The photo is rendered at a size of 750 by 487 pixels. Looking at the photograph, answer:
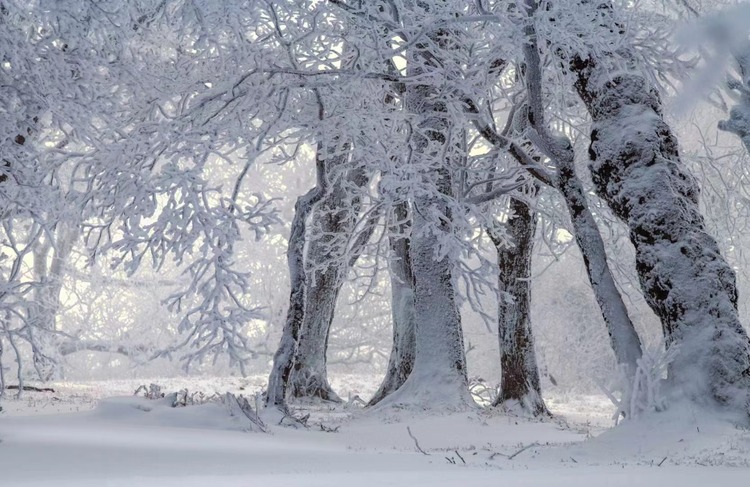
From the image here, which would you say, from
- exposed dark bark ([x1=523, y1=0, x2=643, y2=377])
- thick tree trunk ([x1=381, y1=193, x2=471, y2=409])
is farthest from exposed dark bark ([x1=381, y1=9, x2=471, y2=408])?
exposed dark bark ([x1=523, y1=0, x2=643, y2=377])

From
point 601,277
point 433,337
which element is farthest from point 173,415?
point 601,277

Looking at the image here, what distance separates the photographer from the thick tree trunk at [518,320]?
12797mm

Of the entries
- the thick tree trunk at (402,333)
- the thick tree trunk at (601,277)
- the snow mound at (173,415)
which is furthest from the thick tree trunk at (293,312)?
the thick tree trunk at (402,333)

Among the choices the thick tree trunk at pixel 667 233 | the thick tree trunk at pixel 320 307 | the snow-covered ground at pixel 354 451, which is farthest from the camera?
the thick tree trunk at pixel 320 307

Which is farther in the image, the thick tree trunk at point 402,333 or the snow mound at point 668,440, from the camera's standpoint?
the thick tree trunk at point 402,333

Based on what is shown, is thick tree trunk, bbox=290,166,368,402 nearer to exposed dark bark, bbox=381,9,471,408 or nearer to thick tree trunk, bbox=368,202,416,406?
thick tree trunk, bbox=368,202,416,406

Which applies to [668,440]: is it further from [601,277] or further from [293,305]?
[293,305]

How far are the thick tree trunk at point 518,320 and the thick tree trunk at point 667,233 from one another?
4024 millimetres

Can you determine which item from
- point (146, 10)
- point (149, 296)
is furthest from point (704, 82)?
point (149, 296)

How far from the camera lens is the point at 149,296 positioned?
2578cm

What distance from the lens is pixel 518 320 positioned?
13039 mm

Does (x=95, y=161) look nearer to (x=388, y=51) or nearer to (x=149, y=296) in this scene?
(x=388, y=51)

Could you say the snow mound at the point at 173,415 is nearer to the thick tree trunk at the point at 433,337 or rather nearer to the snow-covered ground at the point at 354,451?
the snow-covered ground at the point at 354,451

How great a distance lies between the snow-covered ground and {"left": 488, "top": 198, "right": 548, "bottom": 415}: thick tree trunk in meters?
1.49
